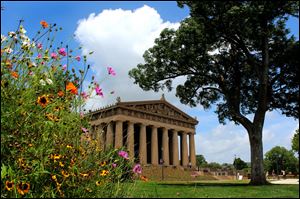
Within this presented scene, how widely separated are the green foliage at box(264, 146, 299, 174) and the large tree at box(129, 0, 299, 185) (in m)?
63.2

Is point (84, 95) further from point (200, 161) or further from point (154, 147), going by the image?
point (200, 161)

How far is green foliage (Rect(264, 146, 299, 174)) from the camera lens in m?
84.6

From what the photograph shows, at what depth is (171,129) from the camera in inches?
2724

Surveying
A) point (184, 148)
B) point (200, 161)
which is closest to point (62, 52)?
point (184, 148)

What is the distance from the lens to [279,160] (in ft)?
301

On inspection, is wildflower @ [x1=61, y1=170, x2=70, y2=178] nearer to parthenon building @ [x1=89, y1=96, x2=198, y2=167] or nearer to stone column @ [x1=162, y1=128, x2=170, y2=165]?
parthenon building @ [x1=89, y1=96, x2=198, y2=167]

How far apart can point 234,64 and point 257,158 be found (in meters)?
6.31

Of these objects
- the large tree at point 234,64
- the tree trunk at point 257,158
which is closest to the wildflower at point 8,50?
the large tree at point 234,64

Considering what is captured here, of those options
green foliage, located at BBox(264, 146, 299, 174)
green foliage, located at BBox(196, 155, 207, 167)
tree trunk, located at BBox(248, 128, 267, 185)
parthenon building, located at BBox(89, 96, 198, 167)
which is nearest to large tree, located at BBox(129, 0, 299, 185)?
tree trunk, located at BBox(248, 128, 267, 185)

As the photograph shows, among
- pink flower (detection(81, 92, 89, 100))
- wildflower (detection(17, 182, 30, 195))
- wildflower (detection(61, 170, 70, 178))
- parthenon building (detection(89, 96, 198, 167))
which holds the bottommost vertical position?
wildflower (detection(17, 182, 30, 195))

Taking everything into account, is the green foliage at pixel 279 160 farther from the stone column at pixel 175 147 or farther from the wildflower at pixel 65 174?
the wildflower at pixel 65 174

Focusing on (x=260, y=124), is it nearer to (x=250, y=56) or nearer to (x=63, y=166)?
(x=250, y=56)

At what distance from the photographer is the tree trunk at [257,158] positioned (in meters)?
21.8

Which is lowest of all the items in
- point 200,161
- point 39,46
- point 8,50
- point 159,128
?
point 200,161
